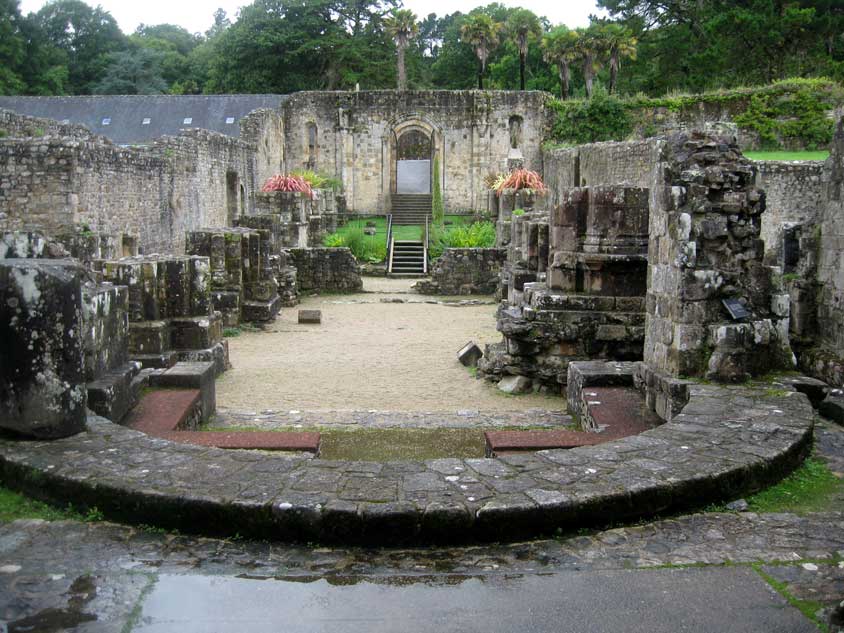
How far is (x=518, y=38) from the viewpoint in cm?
3531

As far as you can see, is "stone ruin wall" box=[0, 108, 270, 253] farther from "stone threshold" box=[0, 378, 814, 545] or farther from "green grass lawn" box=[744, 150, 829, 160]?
"green grass lawn" box=[744, 150, 829, 160]

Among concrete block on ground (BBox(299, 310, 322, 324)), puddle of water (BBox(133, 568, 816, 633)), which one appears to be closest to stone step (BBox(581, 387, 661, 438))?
puddle of water (BBox(133, 568, 816, 633))

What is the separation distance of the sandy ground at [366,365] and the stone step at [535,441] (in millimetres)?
2232

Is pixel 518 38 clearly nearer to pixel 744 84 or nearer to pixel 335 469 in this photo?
pixel 744 84

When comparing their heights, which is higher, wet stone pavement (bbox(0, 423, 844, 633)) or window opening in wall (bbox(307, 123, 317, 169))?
window opening in wall (bbox(307, 123, 317, 169))

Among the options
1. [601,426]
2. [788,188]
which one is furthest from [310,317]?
[788,188]

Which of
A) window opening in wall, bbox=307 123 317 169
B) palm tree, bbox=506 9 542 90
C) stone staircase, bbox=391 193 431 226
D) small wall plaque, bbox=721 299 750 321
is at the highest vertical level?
palm tree, bbox=506 9 542 90

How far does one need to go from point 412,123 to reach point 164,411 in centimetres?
2628

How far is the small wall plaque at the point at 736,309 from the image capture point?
5.52 m

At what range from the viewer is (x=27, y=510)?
374cm

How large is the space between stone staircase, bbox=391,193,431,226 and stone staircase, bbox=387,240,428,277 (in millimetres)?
5261

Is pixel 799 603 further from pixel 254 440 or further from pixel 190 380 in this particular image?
pixel 190 380

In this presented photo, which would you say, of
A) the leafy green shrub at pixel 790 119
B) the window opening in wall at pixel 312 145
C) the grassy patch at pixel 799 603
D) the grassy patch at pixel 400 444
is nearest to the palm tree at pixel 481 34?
the window opening in wall at pixel 312 145

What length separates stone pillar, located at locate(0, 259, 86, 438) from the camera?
4.13m
